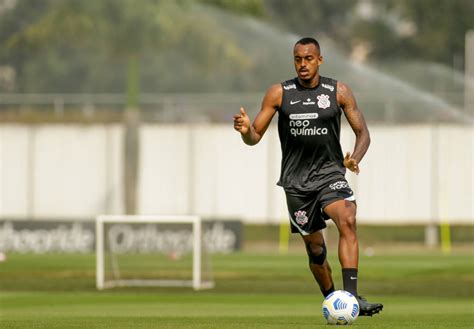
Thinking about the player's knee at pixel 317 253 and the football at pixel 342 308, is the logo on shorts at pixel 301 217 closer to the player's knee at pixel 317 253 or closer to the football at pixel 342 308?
the player's knee at pixel 317 253

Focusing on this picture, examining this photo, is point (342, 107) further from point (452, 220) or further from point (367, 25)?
point (367, 25)

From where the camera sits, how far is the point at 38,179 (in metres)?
43.7

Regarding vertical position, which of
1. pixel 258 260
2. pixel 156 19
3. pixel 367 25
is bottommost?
pixel 258 260

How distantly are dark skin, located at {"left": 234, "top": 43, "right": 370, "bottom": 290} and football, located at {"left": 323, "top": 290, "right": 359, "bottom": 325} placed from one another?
0.50m

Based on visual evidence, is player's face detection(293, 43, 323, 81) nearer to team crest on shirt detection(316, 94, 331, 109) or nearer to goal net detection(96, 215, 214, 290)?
team crest on shirt detection(316, 94, 331, 109)

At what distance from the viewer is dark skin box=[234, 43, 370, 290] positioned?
45.3 feet

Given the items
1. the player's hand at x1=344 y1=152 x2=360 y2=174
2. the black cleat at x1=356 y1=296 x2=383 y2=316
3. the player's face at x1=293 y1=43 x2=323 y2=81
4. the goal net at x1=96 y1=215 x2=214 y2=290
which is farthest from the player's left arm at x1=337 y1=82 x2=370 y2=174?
the goal net at x1=96 y1=215 x2=214 y2=290

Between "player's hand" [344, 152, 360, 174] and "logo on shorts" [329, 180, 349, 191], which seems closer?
"player's hand" [344, 152, 360, 174]

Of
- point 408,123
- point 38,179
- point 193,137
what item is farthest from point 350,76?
point 38,179

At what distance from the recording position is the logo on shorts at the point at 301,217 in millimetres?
14430

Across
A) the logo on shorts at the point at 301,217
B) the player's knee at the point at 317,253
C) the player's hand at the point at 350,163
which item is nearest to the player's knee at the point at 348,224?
the player's hand at the point at 350,163

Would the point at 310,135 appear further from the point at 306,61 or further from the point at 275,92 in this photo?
the point at 306,61

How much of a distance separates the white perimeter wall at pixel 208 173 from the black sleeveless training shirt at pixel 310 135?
27.6 m

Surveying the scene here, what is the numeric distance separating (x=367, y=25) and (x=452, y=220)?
46526 mm
